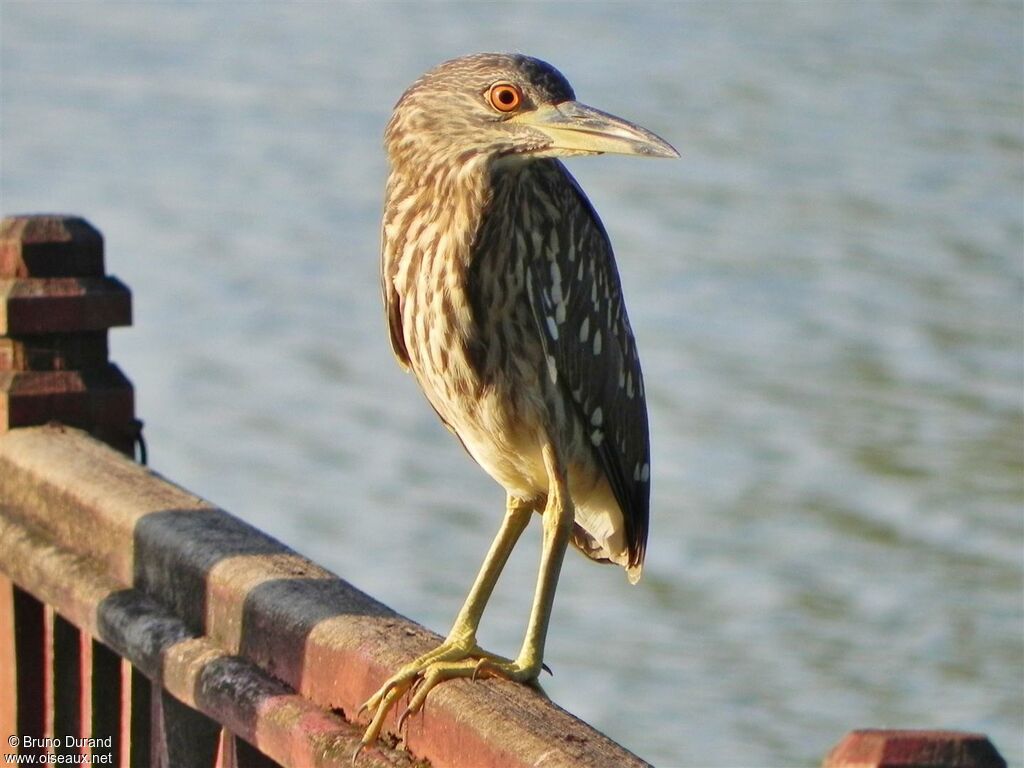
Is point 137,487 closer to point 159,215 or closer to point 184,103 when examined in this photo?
point 159,215

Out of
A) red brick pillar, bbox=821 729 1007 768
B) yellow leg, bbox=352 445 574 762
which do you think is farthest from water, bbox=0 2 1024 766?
red brick pillar, bbox=821 729 1007 768

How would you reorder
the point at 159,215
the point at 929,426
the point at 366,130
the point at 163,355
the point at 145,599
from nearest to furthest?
the point at 145,599, the point at 929,426, the point at 163,355, the point at 159,215, the point at 366,130

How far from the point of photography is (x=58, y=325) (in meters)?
3.94

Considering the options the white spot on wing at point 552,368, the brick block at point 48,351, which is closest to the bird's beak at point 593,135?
the white spot on wing at point 552,368

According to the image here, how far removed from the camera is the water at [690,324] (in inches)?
287

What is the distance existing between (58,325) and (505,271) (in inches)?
34.9

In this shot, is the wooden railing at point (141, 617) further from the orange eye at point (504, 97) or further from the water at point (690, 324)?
the water at point (690, 324)

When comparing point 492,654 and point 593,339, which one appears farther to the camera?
point 593,339

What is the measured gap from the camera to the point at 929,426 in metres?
8.79

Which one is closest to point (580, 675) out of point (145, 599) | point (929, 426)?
point (929, 426)

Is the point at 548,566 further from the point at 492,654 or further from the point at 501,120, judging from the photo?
the point at 501,120

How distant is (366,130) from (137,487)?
9015mm

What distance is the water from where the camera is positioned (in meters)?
7.29

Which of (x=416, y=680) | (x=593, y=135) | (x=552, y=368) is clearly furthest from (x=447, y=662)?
(x=593, y=135)
